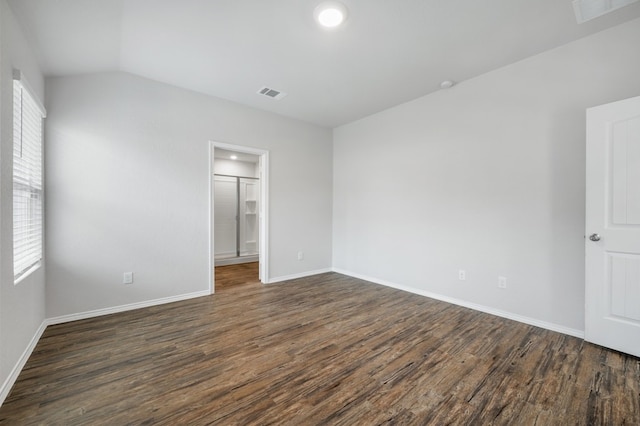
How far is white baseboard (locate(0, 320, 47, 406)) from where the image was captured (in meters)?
1.64

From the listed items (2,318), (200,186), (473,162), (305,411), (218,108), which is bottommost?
(305,411)

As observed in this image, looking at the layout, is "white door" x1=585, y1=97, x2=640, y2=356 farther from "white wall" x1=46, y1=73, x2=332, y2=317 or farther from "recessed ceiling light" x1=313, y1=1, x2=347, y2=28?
"white wall" x1=46, y1=73, x2=332, y2=317

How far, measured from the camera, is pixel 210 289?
3.63 m

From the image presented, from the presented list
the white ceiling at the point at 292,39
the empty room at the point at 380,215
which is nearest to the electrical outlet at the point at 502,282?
the empty room at the point at 380,215

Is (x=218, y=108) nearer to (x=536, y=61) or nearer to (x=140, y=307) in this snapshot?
(x=140, y=307)

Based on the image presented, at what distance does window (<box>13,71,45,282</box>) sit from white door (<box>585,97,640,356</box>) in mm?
4505

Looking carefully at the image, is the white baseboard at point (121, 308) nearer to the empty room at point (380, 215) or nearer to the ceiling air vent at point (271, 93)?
the empty room at point (380, 215)

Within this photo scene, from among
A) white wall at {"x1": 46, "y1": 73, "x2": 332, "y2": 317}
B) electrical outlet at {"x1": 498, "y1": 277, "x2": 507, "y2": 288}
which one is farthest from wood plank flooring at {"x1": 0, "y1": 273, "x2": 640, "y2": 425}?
white wall at {"x1": 46, "y1": 73, "x2": 332, "y2": 317}

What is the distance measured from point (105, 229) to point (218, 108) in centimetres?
204

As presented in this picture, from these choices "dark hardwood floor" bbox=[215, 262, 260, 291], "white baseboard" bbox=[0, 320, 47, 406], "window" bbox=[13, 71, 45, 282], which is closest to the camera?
"white baseboard" bbox=[0, 320, 47, 406]

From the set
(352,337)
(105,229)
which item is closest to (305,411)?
(352,337)

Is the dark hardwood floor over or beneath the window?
beneath

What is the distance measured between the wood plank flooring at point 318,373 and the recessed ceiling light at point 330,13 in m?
2.71

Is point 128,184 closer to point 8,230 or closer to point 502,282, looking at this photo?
point 8,230
